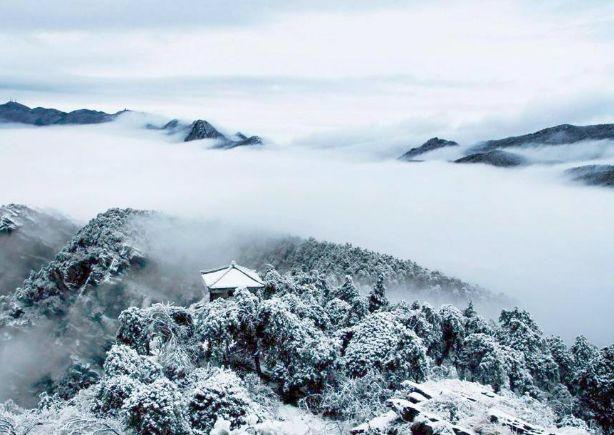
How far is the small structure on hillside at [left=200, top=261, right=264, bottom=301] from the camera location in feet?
185

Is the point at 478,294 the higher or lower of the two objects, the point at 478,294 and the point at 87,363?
the higher

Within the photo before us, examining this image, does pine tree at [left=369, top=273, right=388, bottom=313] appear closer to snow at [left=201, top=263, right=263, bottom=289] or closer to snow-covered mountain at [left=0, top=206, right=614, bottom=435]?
snow-covered mountain at [left=0, top=206, right=614, bottom=435]

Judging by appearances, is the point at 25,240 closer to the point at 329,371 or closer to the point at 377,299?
the point at 377,299

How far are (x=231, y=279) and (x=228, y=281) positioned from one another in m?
0.49

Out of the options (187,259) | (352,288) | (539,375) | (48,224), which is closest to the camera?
(539,375)

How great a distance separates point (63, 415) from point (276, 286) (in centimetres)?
3065

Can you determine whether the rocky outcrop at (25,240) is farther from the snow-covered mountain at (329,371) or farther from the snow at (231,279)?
the snow at (231,279)

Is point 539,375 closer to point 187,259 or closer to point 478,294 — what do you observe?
point 478,294

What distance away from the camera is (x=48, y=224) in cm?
15775

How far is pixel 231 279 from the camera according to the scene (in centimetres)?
5781

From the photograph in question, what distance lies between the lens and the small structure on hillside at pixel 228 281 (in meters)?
56.3

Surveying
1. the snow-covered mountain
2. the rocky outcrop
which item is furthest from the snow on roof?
the rocky outcrop

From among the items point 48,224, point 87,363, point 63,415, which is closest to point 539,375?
point 63,415

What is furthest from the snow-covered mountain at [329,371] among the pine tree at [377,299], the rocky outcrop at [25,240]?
the rocky outcrop at [25,240]
